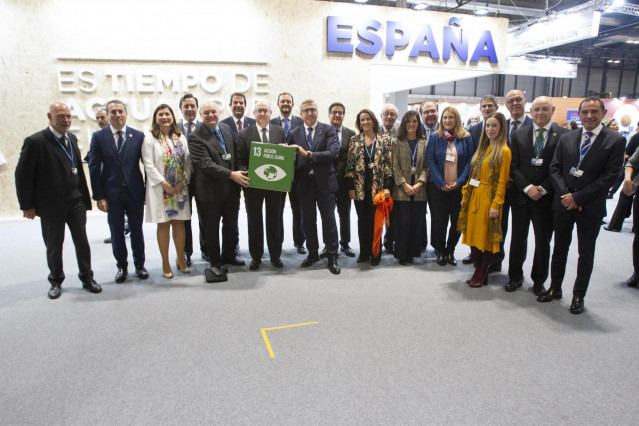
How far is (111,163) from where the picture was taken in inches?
132

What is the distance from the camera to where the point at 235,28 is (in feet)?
21.4

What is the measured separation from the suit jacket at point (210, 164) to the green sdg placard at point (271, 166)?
24cm

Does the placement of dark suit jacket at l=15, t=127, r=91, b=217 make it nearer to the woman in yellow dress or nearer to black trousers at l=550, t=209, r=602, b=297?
the woman in yellow dress

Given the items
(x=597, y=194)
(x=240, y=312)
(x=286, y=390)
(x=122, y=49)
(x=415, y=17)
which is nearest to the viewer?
(x=286, y=390)

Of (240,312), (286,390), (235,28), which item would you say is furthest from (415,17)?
(286,390)

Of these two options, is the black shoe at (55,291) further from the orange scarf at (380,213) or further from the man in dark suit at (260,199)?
the orange scarf at (380,213)

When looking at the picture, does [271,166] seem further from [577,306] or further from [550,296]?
[577,306]

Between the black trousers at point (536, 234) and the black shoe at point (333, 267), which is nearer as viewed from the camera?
the black trousers at point (536, 234)

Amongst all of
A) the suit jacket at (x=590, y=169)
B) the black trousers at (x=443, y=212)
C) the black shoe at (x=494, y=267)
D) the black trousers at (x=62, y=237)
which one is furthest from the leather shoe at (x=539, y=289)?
the black trousers at (x=62, y=237)

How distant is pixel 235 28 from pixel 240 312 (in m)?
5.41

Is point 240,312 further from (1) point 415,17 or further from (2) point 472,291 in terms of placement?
(1) point 415,17

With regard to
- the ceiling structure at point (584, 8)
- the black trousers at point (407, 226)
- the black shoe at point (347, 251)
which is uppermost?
the ceiling structure at point (584, 8)

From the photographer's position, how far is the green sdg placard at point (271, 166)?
3.42m

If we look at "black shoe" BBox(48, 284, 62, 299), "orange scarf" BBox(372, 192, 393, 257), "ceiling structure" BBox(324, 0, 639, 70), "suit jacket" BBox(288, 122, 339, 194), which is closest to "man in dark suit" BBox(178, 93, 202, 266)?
"suit jacket" BBox(288, 122, 339, 194)
